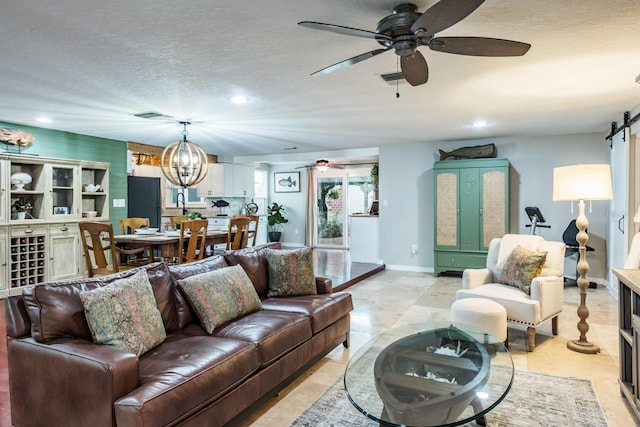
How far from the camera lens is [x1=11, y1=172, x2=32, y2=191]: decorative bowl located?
5.10m

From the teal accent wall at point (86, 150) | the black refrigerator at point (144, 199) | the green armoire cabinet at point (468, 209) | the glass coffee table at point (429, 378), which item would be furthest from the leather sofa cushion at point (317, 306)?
the black refrigerator at point (144, 199)

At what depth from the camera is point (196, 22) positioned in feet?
7.64

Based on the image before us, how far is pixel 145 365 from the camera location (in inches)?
76.8

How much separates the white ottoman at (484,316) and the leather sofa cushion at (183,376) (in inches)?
69.1

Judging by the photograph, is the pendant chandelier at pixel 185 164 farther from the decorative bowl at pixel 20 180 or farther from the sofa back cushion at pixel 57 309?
the sofa back cushion at pixel 57 309

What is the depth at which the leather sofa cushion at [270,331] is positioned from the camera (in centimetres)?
235

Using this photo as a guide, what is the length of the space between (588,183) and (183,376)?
332cm

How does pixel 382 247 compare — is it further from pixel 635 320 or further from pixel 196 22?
pixel 196 22

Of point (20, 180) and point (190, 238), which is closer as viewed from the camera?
point (190, 238)

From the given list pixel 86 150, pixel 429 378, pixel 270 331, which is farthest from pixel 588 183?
pixel 86 150

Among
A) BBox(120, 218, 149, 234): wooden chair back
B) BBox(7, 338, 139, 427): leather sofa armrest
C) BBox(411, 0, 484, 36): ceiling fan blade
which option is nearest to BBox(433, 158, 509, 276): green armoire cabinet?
BBox(120, 218, 149, 234): wooden chair back

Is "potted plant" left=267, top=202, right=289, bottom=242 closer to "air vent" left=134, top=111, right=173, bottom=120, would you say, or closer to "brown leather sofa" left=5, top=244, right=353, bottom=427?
"air vent" left=134, top=111, right=173, bottom=120

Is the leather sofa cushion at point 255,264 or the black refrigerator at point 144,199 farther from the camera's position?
the black refrigerator at point 144,199

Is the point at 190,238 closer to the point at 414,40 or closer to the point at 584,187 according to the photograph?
the point at 414,40
